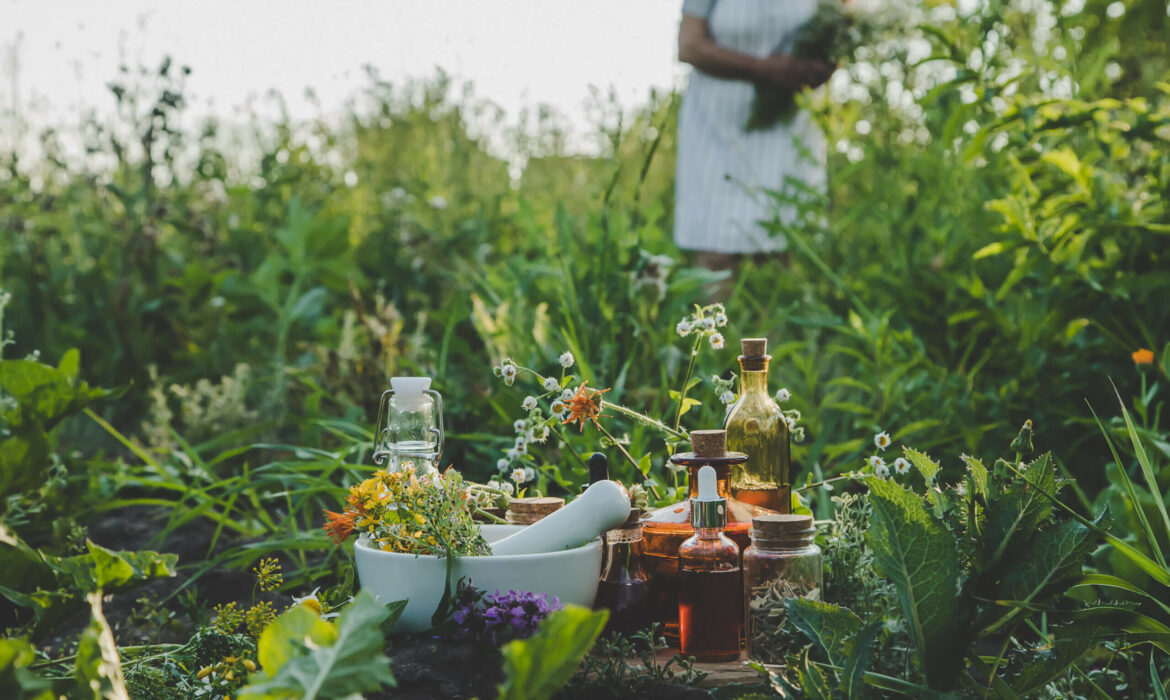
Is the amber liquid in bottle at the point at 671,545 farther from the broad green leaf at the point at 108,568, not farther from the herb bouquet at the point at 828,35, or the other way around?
the herb bouquet at the point at 828,35

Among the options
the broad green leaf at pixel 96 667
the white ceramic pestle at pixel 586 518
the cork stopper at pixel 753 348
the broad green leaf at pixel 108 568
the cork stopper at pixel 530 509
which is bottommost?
the broad green leaf at pixel 108 568

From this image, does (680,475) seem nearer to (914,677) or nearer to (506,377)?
(506,377)

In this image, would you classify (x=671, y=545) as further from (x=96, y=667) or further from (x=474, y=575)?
(x=96, y=667)

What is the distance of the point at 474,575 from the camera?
1.19 metres

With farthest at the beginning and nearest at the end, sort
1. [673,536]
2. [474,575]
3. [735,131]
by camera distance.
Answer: [735,131] → [673,536] → [474,575]

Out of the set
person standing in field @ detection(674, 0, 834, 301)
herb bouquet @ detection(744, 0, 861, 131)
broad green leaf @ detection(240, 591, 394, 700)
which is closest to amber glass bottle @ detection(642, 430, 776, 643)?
broad green leaf @ detection(240, 591, 394, 700)

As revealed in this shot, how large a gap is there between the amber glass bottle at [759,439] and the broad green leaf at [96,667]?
840 millimetres

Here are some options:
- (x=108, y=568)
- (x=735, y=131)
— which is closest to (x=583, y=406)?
(x=108, y=568)

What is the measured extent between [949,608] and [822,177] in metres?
2.90

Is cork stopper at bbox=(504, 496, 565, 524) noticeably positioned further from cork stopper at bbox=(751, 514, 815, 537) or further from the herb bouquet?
the herb bouquet

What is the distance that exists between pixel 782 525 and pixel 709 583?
0.12 meters

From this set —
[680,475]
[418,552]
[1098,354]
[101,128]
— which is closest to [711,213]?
[1098,354]

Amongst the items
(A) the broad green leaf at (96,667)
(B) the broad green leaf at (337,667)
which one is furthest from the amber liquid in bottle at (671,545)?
(A) the broad green leaf at (96,667)

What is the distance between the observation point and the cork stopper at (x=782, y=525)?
3.99 ft
